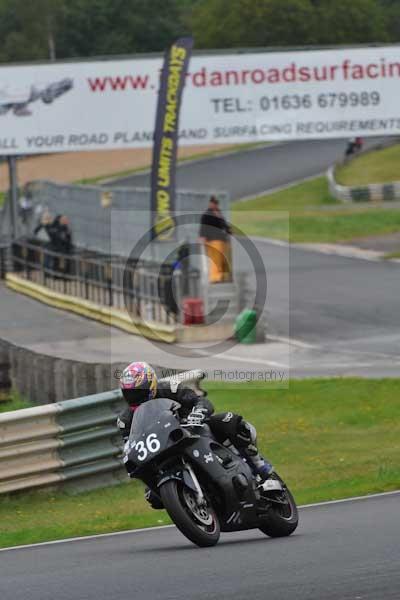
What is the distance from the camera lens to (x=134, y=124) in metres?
35.6

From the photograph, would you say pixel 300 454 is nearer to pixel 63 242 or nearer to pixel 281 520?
pixel 281 520

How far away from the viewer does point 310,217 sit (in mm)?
48281

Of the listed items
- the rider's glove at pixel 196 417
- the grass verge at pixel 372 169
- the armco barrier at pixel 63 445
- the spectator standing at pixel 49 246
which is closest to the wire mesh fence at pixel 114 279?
the spectator standing at pixel 49 246

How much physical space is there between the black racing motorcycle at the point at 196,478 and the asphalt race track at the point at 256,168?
1906 inches

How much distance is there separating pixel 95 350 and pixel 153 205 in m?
4.21

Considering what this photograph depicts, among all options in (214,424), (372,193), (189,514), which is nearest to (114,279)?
(214,424)

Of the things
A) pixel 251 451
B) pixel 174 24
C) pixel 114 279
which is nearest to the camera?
pixel 251 451

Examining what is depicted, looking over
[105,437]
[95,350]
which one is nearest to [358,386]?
[105,437]

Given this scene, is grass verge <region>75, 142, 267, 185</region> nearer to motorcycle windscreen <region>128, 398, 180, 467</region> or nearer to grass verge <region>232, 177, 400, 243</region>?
grass verge <region>232, 177, 400, 243</region>

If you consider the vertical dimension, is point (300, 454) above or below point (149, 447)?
below

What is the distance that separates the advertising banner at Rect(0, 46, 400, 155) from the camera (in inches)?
1391

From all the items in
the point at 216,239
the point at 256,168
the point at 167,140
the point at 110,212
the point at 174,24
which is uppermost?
the point at 174,24

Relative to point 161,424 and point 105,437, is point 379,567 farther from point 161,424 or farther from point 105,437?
point 105,437

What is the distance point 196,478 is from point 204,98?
27192 millimetres
